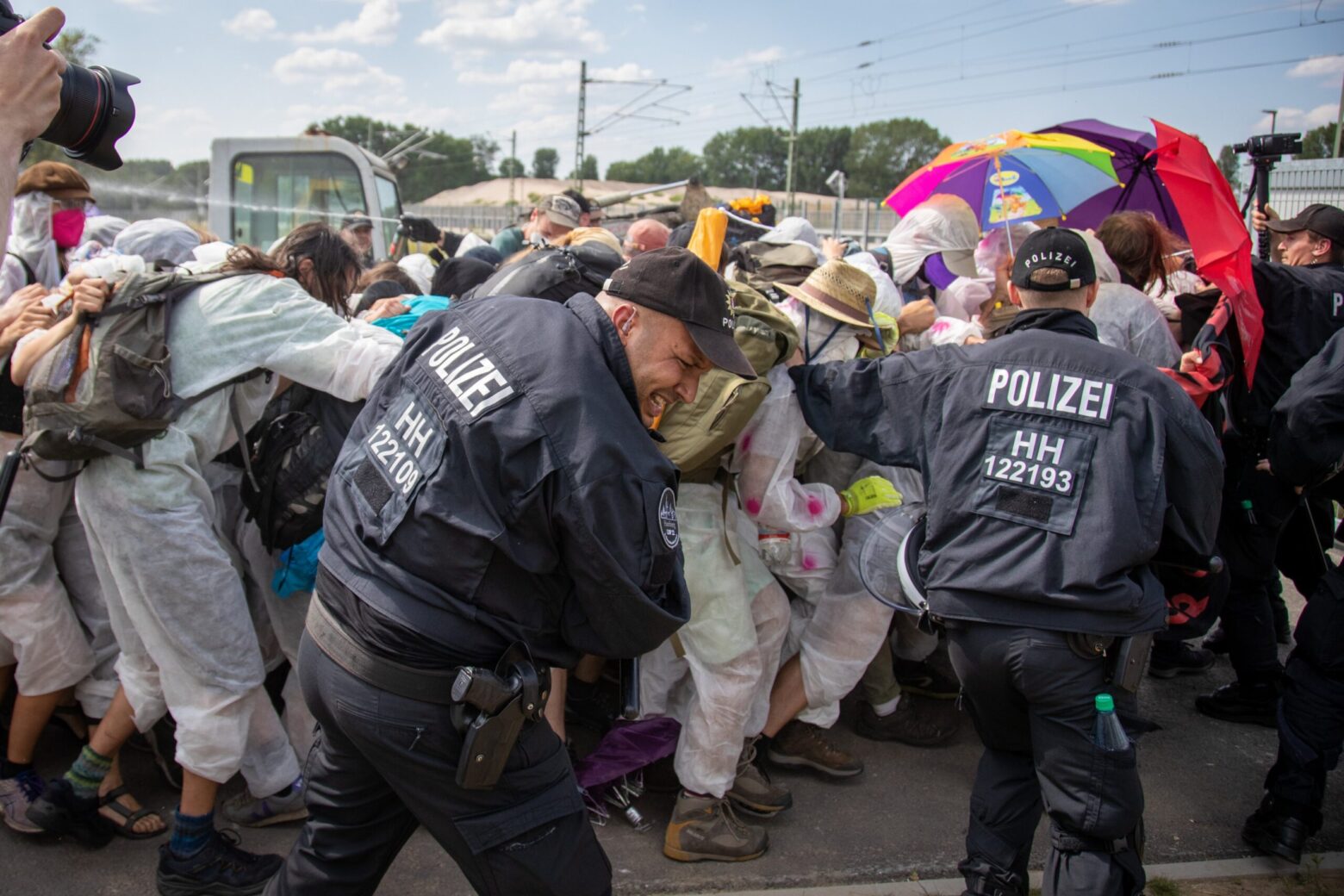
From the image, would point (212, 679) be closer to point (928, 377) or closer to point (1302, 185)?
point (928, 377)

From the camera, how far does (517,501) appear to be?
183cm

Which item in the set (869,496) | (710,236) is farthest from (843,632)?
(710,236)

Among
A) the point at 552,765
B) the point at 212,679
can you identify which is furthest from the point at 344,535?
the point at 212,679

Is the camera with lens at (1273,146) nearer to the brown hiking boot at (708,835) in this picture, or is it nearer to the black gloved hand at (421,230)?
the brown hiking boot at (708,835)

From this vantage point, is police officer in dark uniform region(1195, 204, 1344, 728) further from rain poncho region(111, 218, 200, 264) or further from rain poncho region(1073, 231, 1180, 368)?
rain poncho region(111, 218, 200, 264)

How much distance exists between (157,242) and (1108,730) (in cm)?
384

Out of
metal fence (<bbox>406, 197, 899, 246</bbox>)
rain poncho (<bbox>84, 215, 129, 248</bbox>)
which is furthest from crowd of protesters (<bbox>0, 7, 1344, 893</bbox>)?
metal fence (<bbox>406, 197, 899, 246</bbox>)

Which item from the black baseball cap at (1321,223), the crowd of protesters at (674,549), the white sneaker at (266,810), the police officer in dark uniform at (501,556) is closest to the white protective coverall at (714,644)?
the crowd of protesters at (674,549)

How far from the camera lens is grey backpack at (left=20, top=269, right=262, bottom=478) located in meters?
2.66

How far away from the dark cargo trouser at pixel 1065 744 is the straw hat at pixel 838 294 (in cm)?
119

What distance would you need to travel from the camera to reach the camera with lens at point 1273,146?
4.53m

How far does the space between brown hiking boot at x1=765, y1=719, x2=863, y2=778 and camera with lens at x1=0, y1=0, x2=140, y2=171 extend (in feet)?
9.65

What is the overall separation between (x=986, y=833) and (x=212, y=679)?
7.64 feet

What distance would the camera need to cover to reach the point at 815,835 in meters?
3.38
